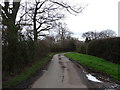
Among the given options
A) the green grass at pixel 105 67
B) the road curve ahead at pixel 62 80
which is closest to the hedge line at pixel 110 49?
the green grass at pixel 105 67

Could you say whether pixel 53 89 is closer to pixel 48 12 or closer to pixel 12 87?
pixel 12 87

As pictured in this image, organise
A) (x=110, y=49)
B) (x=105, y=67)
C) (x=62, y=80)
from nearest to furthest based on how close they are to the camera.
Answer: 1. (x=62, y=80)
2. (x=105, y=67)
3. (x=110, y=49)

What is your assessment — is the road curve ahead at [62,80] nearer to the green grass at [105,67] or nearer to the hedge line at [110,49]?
the green grass at [105,67]

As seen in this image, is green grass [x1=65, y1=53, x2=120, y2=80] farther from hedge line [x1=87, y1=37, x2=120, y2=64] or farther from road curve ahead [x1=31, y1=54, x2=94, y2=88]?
road curve ahead [x1=31, y1=54, x2=94, y2=88]

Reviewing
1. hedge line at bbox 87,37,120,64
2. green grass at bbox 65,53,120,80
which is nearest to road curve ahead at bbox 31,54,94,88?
green grass at bbox 65,53,120,80

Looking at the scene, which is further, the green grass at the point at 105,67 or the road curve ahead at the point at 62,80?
the green grass at the point at 105,67

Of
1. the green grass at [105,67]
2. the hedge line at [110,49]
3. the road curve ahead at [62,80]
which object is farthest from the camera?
the hedge line at [110,49]

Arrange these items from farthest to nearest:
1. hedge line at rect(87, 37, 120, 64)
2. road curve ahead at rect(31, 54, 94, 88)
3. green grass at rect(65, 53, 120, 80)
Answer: hedge line at rect(87, 37, 120, 64), green grass at rect(65, 53, 120, 80), road curve ahead at rect(31, 54, 94, 88)

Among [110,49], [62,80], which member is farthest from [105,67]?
[110,49]

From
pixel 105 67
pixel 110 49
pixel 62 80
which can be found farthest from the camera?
pixel 110 49

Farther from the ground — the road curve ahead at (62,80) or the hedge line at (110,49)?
the hedge line at (110,49)

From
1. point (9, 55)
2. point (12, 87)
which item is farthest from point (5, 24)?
point (12, 87)

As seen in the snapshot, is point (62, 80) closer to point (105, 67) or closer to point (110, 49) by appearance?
point (105, 67)

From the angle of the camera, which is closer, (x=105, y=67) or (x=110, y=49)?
(x=105, y=67)
